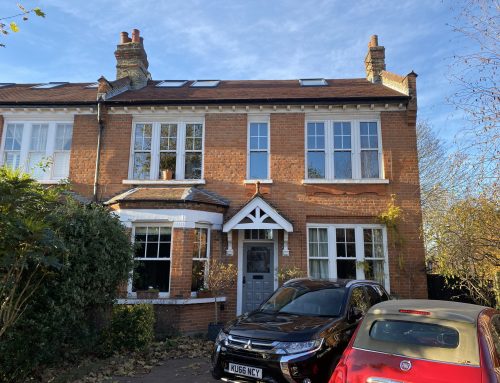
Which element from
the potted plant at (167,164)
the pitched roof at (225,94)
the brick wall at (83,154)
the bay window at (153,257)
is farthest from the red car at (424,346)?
the brick wall at (83,154)

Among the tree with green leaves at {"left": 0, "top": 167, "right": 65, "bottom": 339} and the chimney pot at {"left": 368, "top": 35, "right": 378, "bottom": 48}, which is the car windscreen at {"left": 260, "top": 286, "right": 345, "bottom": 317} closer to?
the tree with green leaves at {"left": 0, "top": 167, "right": 65, "bottom": 339}

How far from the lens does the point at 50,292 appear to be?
6.29m

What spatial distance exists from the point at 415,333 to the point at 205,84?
522 inches

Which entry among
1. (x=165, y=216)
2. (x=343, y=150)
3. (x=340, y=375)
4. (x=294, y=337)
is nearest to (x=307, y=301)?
(x=294, y=337)

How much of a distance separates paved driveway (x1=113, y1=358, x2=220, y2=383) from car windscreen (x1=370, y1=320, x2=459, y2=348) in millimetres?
3509

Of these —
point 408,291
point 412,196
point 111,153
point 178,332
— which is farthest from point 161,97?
point 408,291

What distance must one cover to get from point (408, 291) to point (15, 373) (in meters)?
9.74

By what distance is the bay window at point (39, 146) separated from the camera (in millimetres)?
12648

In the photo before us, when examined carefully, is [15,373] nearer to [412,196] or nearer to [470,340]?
[470,340]

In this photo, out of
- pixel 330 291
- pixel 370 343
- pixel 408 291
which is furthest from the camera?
pixel 408 291

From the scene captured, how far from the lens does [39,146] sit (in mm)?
12891

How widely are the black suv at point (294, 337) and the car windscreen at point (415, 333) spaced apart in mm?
1157

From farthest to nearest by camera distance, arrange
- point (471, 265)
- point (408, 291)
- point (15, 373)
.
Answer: point (408, 291) < point (471, 265) < point (15, 373)

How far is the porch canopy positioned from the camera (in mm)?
11133
